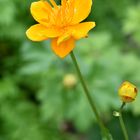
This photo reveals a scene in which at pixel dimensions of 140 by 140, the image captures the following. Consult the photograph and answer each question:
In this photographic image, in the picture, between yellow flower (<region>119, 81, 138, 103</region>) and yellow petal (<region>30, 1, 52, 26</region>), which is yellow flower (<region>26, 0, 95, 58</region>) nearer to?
yellow petal (<region>30, 1, 52, 26</region>)

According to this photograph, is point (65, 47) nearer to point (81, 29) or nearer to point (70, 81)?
point (81, 29)

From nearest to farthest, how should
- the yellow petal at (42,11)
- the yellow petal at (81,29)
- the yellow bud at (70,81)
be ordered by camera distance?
the yellow petal at (81,29), the yellow petal at (42,11), the yellow bud at (70,81)

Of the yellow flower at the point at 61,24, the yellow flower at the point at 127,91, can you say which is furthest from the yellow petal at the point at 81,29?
the yellow flower at the point at 127,91

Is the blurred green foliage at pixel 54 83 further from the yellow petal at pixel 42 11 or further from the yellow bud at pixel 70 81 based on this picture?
the yellow petal at pixel 42 11

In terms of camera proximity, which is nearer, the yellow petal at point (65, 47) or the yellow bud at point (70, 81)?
the yellow petal at point (65, 47)

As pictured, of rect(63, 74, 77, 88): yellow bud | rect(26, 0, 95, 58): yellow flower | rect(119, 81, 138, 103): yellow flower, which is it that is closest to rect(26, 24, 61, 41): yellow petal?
rect(26, 0, 95, 58): yellow flower

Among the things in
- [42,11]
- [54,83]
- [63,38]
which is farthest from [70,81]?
[63,38]
